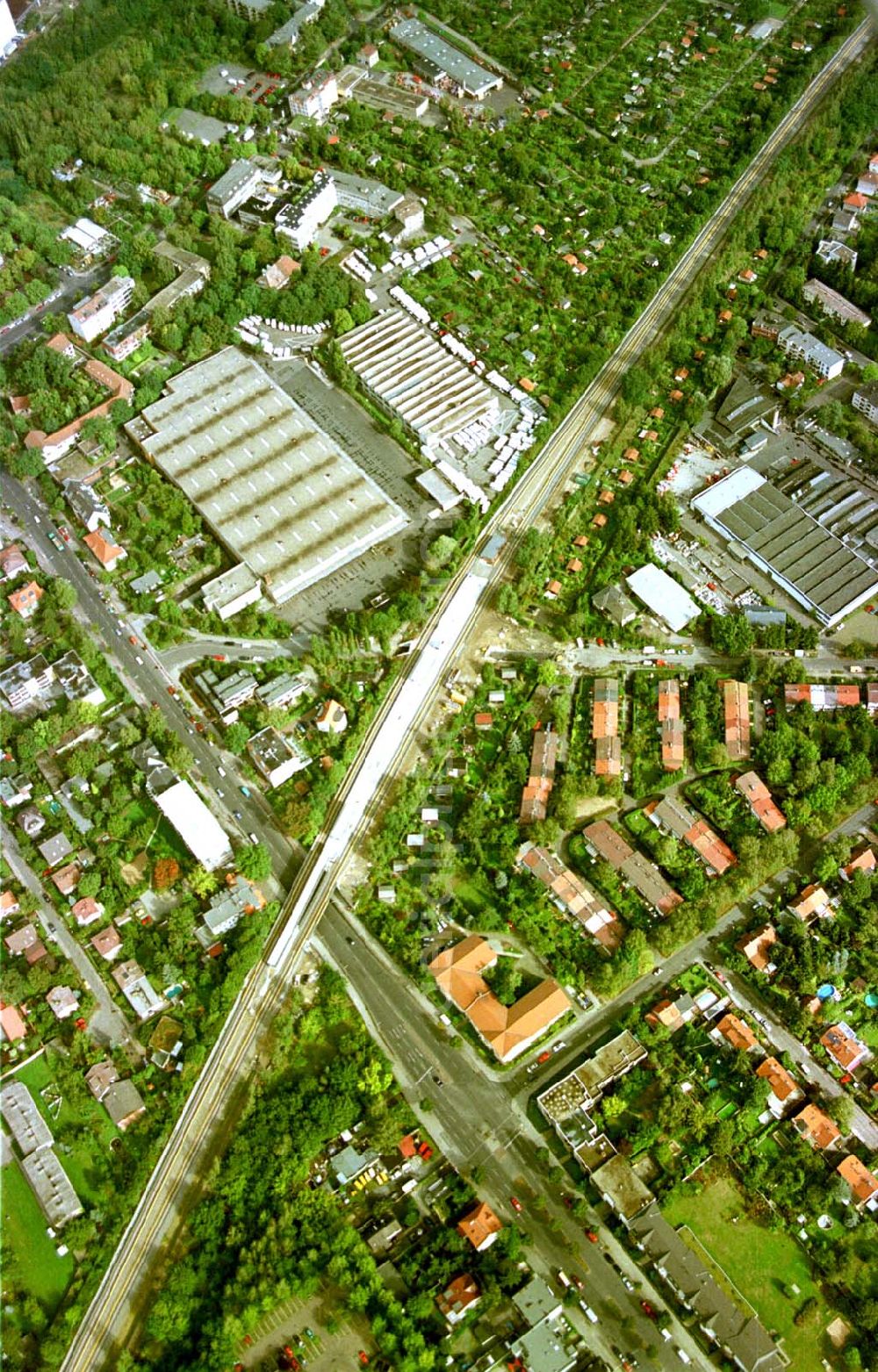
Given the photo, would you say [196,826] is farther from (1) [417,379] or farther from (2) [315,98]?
(2) [315,98]

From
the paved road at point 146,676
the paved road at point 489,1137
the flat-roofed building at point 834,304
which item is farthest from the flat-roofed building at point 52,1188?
the flat-roofed building at point 834,304

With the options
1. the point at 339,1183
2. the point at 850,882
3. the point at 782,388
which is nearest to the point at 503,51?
the point at 782,388

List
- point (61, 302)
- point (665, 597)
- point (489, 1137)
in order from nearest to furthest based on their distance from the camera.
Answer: point (489, 1137), point (665, 597), point (61, 302)

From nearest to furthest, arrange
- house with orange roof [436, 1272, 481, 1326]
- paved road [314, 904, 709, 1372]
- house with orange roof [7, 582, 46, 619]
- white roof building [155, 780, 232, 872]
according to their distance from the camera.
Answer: house with orange roof [436, 1272, 481, 1326]
paved road [314, 904, 709, 1372]
white roof building [155, 780, 232, 872]
house with orange roof [7, 582, 46, 619]

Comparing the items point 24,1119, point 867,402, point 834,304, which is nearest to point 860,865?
point 867,402

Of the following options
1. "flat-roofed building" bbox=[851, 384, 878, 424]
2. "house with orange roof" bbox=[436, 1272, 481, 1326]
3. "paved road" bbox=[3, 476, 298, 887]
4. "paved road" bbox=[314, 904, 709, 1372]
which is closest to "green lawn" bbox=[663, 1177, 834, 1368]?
"paved road" bbox=[314, 904, 709, 1372]

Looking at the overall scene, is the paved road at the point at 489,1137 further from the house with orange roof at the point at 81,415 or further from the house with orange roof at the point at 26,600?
the house with orange roof at the point at 81,415

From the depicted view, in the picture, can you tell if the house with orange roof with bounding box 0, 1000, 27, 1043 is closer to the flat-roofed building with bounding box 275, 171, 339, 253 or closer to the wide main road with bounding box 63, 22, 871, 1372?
the wide main road with bounding box 63, 22, 871, 1372
